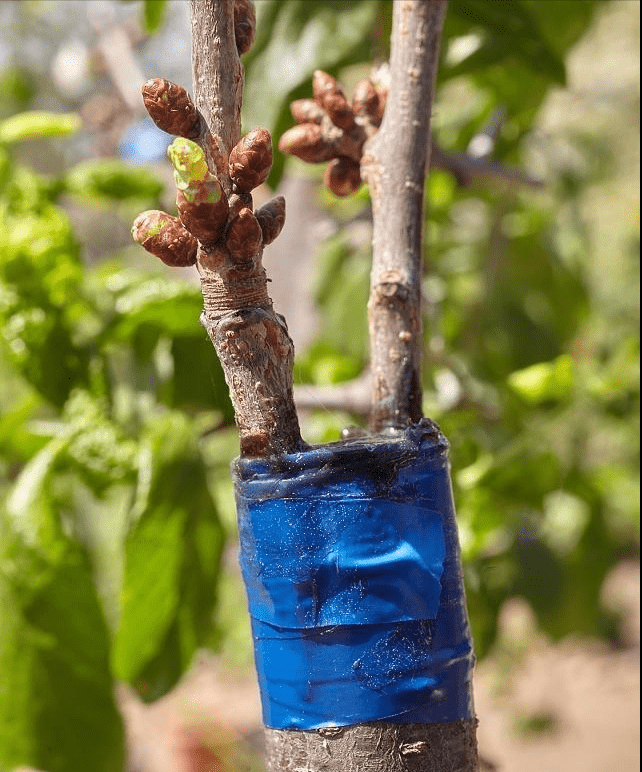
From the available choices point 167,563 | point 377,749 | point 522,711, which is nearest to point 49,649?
point 167,563

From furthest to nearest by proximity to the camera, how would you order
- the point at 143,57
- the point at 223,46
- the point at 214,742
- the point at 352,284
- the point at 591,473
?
the point at 214,742 → the point at 143,57 → the point at 352,284 → the point at 591,473 → the point at 223,46

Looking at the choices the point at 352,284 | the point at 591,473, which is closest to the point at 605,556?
the point at 591,473

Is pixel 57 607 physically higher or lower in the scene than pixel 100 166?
lower

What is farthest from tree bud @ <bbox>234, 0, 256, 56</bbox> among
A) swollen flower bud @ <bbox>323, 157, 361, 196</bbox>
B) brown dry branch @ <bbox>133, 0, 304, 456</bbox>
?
swollen flower bud @ <bbox>323, 157, 361, 196</bbox>

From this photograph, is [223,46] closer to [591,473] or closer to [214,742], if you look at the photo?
[591,473]

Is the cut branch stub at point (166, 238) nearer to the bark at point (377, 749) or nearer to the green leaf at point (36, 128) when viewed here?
the bark at point (377, 749)

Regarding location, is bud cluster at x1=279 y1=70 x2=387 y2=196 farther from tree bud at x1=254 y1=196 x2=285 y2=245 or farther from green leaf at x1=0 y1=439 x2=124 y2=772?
green leaf at x1=0 y1=439 x2=124 y2=772

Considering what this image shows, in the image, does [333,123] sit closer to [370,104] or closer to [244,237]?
[370,104]
